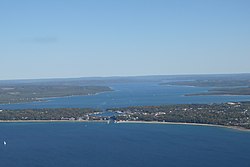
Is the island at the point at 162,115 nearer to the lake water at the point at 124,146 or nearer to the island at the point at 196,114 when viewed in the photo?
the island at the point at 196,114

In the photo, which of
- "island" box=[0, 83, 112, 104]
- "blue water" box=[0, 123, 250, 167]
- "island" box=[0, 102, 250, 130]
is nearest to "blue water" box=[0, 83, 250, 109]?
"island" box=[0, 83, 112, 104]

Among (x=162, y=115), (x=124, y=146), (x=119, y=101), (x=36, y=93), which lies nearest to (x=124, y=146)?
(x=124, y=146)

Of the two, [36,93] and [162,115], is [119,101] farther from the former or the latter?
[36,93]

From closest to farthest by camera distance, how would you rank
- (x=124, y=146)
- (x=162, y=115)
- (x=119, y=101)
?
(x=124, y=146) → (x=162, y=115) → (x=119, y=101)

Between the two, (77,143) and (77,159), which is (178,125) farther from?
(77,159)

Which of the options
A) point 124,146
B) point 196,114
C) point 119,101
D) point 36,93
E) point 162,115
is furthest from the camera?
point 36,93

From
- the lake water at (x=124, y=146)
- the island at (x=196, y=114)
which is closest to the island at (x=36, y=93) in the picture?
the island at (x=196, y=114)

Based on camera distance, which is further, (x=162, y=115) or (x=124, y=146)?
(x=162, y=115)

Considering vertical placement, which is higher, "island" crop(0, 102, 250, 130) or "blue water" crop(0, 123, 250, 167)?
"island" crop(0, 102, 250, 130)

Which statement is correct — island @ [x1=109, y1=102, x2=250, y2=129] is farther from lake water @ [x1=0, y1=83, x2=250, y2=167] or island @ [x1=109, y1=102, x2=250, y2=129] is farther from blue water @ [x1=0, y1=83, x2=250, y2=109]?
blue water @ [x1=0, y1=83, x2=250, y2=109]
